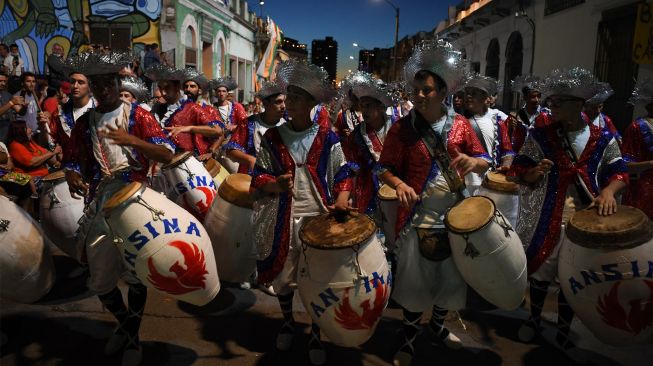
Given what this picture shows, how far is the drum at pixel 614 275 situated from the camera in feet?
8.79

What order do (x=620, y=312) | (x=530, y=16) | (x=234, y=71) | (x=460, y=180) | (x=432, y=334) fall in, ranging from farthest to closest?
(x=234, y=71) → (x=530, y=16) → (x=432, y=334) → (x=460, y=180) → (x=620, y=312)

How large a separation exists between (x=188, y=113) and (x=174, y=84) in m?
0.55

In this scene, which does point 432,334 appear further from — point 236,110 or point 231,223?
point 236,110

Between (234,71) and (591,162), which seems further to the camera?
(234,71)

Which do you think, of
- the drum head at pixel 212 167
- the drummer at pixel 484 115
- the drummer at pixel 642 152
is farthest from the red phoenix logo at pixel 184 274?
the drummer at pixel 642 152

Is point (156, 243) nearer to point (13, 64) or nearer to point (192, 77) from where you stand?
point (192, 77)

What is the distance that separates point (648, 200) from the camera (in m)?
4.48

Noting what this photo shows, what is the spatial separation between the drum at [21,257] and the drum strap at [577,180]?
12.5 ft

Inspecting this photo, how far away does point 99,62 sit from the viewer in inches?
120

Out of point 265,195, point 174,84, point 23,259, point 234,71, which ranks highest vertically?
point 234,71

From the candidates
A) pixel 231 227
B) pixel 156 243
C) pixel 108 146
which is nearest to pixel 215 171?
pixel 231 227

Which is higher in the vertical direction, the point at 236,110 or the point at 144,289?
the point at 236,110

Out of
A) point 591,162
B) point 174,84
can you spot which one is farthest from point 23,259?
point 591,162

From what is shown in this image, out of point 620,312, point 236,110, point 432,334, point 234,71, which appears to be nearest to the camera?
point 620,312
